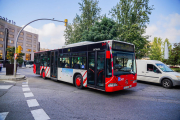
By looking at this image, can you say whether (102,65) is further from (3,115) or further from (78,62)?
(3,115)

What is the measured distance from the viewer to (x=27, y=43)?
212 ft

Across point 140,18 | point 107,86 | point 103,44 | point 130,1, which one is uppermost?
point 130,1

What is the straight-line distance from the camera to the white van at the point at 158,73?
854 centimetres

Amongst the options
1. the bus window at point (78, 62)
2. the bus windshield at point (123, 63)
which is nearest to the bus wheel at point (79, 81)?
the bus window at point (78, 62)

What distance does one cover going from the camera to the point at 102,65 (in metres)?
6.34

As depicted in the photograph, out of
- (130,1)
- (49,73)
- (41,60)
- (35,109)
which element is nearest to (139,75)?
(49,73)

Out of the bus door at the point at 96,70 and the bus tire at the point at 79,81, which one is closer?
the bus door at the point at 96,70

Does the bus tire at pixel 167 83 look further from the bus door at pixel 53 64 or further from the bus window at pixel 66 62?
the bus door at pixel 53 64

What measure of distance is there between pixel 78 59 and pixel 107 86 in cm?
297

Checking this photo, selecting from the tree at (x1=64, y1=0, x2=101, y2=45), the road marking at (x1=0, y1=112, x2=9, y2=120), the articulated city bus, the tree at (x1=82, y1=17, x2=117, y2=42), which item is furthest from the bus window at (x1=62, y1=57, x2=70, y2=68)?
the tree at (x1=64, y1=0, x2=101, y2=45)

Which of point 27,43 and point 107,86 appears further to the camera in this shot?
point 27,43

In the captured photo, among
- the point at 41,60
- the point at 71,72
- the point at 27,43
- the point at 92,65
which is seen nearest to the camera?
the point at 92,65

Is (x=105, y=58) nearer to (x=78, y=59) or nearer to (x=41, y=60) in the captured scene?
(x=78, y=59)

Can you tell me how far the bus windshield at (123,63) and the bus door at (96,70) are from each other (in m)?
0.65
